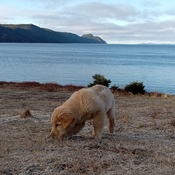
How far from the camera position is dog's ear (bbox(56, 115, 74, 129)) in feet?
25.4

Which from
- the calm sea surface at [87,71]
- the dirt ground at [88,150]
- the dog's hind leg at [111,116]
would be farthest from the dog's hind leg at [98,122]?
the calm sea surface at [87,71]

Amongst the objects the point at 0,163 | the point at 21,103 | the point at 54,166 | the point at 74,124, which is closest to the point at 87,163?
the point at 54,166

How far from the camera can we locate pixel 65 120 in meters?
7.74

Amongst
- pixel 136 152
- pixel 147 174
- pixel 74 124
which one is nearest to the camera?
pixel 147 174

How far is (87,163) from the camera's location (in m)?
6.11

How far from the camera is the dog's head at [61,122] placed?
305 inches

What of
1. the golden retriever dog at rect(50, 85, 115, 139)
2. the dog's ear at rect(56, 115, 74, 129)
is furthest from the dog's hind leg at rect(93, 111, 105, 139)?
the dog's ear at rect(56, 115, 74, 129)

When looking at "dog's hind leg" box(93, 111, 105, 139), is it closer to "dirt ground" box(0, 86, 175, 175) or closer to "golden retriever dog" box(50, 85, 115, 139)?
"golden retriever dog" box(50, 85, 115, 139)

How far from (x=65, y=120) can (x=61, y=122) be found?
9 centimetres

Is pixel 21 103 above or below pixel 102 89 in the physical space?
below

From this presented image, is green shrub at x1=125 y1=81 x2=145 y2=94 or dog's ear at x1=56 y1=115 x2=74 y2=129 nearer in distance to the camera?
dog's ear at x1=56 y1=115 x2=74 y2=129

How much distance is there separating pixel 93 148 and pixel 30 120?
3.84 metres

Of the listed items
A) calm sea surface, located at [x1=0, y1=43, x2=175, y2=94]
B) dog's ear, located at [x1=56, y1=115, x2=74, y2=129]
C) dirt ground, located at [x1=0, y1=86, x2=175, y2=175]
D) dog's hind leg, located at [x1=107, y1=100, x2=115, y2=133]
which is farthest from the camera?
calm sea surface, located at [x1=0, y1=43, x2=175, y2=94]

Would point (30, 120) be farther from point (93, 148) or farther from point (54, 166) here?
point (54, 166)
